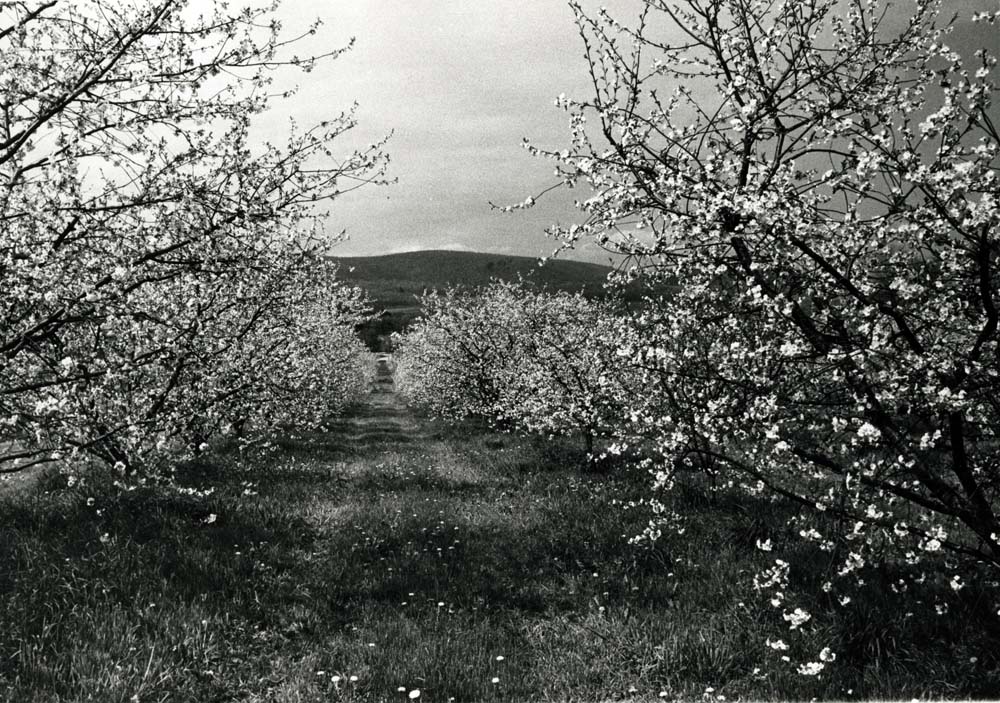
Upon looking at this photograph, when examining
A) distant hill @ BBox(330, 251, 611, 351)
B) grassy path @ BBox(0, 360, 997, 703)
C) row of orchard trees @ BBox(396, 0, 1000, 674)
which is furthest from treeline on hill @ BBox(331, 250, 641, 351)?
row of orchard trees @ BBox(396, 0, 1000, 674)

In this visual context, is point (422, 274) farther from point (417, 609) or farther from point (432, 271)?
point (417, 609)

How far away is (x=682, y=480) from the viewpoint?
1085 cm

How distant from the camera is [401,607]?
246 inches

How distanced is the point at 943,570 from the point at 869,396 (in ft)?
12.0

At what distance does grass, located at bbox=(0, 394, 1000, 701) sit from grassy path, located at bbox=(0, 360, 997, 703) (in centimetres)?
2

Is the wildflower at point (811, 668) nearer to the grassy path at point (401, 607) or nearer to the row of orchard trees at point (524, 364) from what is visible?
the grassy path at point (401, 607)

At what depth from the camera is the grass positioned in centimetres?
478

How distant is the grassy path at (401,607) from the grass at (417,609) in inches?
0.9

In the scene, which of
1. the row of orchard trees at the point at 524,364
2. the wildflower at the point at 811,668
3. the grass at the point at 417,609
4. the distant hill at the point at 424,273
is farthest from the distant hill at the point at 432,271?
the wildflower at the point at 811,668

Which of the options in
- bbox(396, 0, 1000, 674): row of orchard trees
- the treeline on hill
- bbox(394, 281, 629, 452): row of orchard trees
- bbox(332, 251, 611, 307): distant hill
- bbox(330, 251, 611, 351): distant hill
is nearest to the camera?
bbox(396, 0, 1000, 674): row of orchard trees

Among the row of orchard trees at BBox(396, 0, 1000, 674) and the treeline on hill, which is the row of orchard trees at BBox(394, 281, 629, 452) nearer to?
the row of orchard trees at BBox(396, 0, 1000, 674)

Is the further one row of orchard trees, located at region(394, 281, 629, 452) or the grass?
row of orchard trees, located at region(394, 281, 629, 452)

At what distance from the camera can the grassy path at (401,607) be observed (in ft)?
15.7

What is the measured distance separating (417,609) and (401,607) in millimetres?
190
